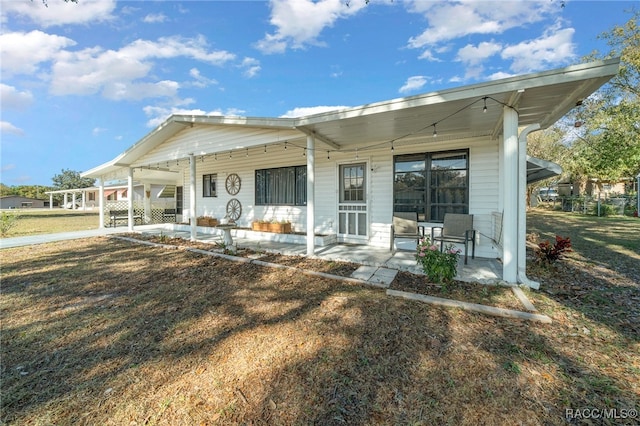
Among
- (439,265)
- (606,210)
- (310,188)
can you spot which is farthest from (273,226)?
(606,210)

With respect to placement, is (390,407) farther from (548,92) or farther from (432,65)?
(432,65)

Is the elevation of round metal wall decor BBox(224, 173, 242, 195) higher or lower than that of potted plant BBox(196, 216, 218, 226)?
higher

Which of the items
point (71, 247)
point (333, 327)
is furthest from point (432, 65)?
point (71, 247)

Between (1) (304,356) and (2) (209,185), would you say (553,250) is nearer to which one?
(1) (304,356)

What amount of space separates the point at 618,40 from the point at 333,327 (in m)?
13.6

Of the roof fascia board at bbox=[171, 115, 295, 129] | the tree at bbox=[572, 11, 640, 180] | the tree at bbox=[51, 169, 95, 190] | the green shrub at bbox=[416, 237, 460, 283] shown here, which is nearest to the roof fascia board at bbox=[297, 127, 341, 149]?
the roof fascia board at bbox=[171, 115, 295, 129]

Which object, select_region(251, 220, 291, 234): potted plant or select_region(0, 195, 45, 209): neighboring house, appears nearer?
select_region(251, 220, 291, 234): potted plant

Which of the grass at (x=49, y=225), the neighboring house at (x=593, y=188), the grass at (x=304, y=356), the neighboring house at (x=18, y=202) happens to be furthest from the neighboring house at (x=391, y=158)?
the neighboring house at (x=18, y=202)

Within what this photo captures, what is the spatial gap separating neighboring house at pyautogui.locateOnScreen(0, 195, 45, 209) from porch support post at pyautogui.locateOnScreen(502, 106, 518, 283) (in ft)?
207

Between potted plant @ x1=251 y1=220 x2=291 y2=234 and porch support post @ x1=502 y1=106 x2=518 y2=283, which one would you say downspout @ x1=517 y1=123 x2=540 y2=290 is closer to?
porch support post @ x1=502 y1=106 x2=518 y2=283

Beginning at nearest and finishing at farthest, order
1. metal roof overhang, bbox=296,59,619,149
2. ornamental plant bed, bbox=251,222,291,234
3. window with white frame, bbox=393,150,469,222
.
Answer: metal roof overhang, bbox=296,59,619,149, window with white frame, bbox=393,150,469,222, ornamental plant bed, bbox=251,222,291,234

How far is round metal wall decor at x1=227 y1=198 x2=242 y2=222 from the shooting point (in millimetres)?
9562

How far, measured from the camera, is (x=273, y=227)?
8008 mm

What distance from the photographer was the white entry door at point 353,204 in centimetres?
700
